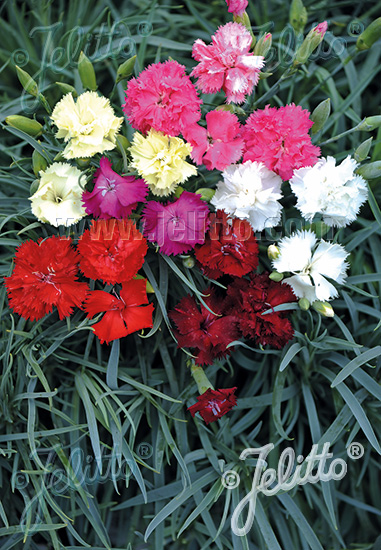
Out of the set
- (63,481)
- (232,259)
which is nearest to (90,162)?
(232,259)

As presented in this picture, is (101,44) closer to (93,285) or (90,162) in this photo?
(90,162)

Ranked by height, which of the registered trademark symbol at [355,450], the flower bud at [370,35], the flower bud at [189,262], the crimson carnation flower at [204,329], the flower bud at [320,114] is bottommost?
the registered trademark symbol at [355,450]

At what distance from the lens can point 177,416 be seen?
3.04ft

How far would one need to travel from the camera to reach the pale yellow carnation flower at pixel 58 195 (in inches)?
32.1

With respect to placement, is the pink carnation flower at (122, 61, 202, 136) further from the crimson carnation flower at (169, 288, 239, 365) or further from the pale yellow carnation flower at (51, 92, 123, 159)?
the crimson carnation flower at (169, 288, 239, 365)

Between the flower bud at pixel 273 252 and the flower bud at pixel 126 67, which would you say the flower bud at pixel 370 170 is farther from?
the flower bud at pixel 126 67

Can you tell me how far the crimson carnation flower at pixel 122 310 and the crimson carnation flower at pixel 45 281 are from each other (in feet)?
0.10

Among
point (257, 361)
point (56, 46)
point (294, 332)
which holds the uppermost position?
point (56, 46)

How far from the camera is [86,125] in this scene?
0.80m

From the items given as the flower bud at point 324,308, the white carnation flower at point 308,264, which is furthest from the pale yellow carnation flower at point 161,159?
the flower bud at point 324,308

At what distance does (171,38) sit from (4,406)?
0.96 m

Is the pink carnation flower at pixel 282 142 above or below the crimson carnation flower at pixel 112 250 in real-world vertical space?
above

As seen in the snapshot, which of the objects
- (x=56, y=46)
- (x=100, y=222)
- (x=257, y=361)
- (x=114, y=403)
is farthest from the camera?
(x=56, y=46)

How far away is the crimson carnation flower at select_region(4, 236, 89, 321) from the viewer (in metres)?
0.81
